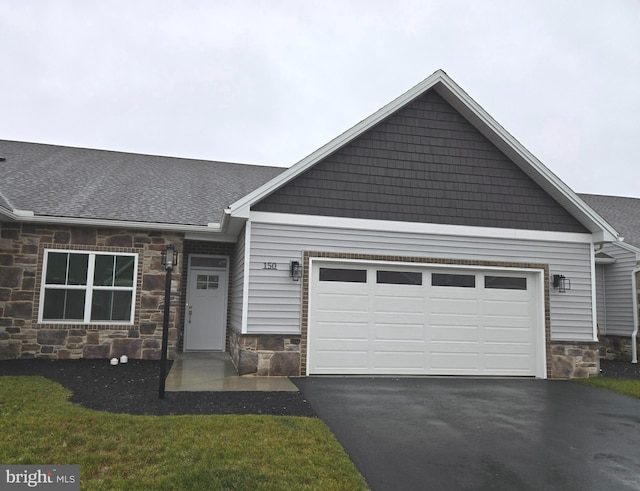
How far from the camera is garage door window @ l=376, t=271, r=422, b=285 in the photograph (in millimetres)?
9875

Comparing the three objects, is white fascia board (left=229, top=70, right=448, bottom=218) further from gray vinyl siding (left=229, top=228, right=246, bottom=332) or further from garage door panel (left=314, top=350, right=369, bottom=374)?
garage door panel (left=314, top=350, right=369, bottom=374)

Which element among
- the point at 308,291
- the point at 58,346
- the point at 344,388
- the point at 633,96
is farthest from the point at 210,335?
the point at 633,96

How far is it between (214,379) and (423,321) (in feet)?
14.0

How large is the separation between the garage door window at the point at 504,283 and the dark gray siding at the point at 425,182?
1121mm

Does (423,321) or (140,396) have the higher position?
(423,321)

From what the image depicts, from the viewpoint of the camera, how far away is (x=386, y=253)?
9781 mm

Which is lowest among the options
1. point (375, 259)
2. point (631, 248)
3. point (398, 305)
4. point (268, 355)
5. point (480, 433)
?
point (480, 433)

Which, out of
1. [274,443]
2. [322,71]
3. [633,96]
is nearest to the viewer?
[274,443]

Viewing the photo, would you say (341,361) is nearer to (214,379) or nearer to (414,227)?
(214,379)

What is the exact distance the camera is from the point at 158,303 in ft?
36.2

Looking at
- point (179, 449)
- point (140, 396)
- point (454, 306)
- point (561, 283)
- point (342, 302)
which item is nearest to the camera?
point (179, 449)

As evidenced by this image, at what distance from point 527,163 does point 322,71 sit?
59.1ft

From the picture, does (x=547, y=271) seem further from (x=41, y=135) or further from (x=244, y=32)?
(x=41, y=135)

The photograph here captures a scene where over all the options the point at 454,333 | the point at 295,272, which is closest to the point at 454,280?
the point at 454,333
